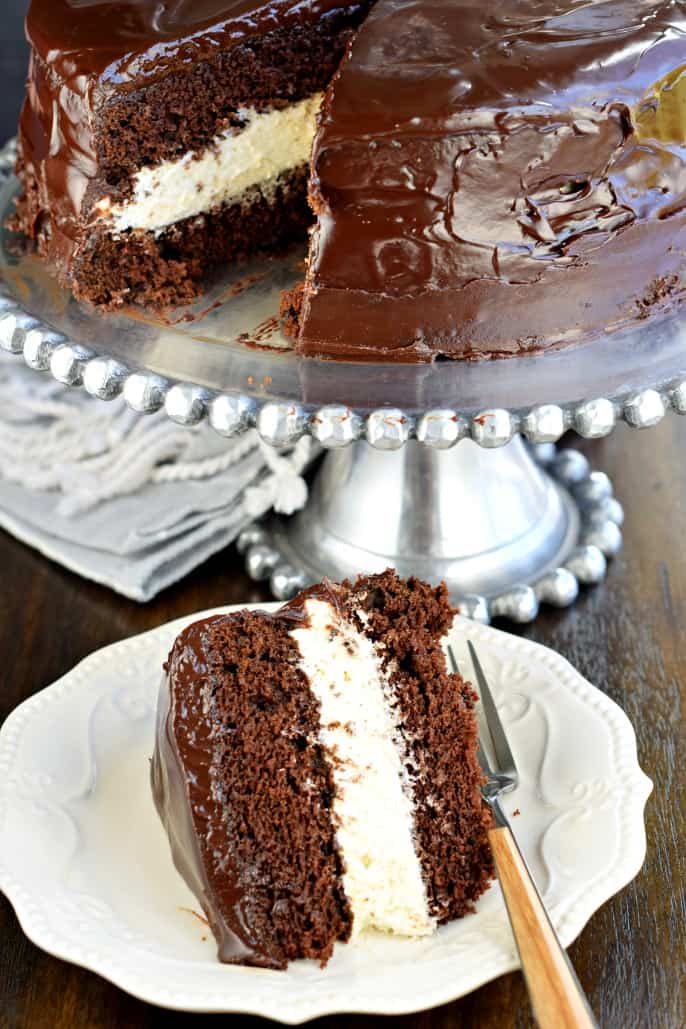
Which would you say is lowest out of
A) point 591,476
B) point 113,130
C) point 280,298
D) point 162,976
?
point 591,476

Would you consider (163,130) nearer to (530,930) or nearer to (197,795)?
(197,795)

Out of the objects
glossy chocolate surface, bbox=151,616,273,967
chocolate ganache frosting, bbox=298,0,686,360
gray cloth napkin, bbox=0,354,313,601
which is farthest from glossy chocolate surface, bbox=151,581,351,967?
gray cloth napkin, bbox=0,354,313,601

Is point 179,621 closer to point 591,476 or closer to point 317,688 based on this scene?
point 317,688

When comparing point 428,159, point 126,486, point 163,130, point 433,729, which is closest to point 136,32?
point 163,130

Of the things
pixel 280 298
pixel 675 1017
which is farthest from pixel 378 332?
pixel 675 1017

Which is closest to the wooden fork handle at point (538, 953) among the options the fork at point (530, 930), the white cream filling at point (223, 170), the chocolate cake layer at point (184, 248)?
the fork at point (530, 930)

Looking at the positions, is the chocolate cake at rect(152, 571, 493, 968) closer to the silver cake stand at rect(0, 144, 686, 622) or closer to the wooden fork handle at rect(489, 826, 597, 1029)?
the wooden fork handle at rect(489, 826, 597, 1029)
